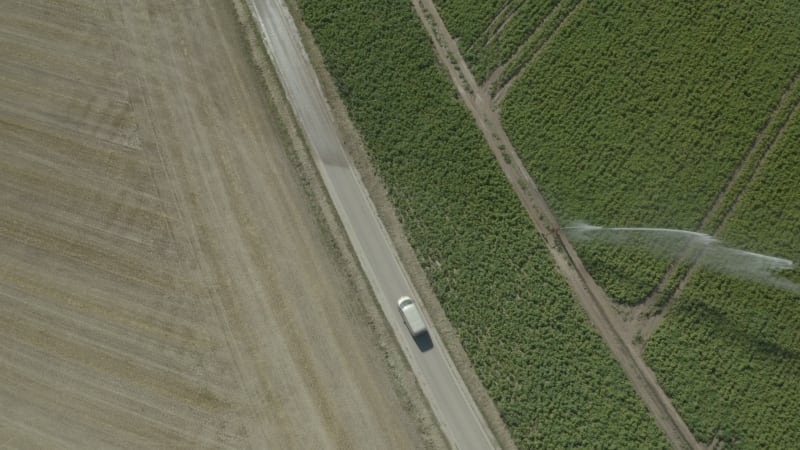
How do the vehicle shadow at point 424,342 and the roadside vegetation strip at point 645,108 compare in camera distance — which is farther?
the roadside vegetation strip at point 645,108

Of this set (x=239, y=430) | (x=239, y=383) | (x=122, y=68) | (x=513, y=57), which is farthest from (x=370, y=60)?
(x=239, y=430)

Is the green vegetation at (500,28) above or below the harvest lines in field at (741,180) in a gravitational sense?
above

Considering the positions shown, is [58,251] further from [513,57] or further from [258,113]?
[513,57]

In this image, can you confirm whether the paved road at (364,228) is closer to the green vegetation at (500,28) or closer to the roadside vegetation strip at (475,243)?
the roadside vegetation strip at (475,243)

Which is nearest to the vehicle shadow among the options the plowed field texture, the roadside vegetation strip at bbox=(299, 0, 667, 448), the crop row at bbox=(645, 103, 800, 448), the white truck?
the white truck

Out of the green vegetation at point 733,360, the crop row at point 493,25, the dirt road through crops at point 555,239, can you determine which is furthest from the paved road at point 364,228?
the green vegetation at point 733,360

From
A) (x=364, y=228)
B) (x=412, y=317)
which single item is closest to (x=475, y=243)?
(x=412, y=317)
